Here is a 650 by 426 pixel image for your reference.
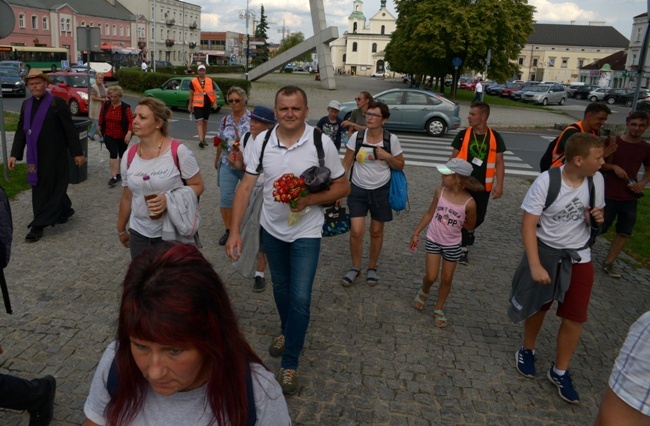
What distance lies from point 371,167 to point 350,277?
→ 1.21m

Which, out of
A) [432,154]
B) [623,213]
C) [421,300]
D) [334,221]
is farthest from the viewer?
[432,154]

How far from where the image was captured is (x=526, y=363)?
4.06 m

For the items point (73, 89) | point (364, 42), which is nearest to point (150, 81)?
point (73, 89)

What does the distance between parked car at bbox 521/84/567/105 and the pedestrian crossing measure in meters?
25.3

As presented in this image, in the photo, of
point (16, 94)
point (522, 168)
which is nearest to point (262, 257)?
point (522, 168)

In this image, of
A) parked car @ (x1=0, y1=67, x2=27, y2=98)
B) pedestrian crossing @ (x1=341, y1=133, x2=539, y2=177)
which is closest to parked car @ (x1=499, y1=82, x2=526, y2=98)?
pedestrian crossing @ (x1=341, y1=133, x2=539, y2=177)

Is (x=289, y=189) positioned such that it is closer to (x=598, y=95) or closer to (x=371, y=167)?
(x=371, y=167)

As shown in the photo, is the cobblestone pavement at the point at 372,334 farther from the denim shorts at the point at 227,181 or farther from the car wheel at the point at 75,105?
the car wheel at the point at 75,105

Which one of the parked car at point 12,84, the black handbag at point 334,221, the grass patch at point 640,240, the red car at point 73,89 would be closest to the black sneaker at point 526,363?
the black handbag at point 334,221

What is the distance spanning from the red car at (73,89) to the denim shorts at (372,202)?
61.8 ft

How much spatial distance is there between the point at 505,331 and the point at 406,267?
1.74 metres

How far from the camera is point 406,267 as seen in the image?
20.8 ft

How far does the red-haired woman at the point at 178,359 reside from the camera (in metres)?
1.31

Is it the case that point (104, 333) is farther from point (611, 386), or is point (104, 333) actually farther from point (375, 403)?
point (611, 386)
